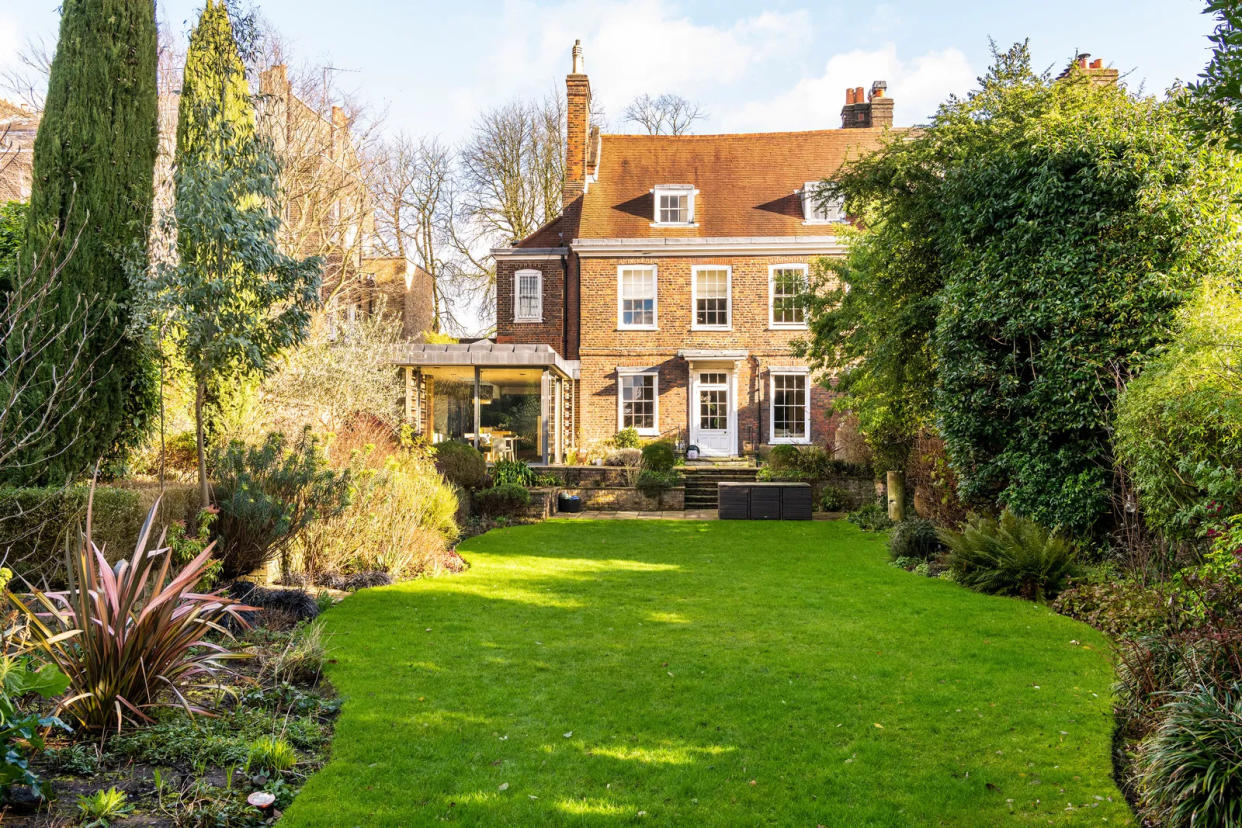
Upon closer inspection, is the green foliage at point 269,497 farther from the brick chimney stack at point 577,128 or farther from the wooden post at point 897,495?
the brick chimney stack at point 577,128

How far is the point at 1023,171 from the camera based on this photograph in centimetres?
866

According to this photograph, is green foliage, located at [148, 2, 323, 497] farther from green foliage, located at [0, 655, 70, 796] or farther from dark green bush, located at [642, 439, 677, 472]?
dark green bush, located at [642, 439, 677, 472]

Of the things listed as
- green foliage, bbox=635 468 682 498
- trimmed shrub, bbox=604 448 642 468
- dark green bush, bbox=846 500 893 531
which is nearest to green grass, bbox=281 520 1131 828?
dark green bush, bbox=846 500 893 531

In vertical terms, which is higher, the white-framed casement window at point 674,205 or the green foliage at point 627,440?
the white-framed casement window at point 674,205

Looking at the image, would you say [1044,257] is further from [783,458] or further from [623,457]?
[623,457]

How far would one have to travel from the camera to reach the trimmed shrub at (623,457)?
19525mm

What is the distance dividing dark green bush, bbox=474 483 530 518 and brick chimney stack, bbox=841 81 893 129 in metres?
18.6

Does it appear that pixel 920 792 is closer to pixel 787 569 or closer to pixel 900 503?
pixel 787 569

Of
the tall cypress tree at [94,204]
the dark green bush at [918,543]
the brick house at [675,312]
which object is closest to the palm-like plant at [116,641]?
the tall cypress tree at [94,204]

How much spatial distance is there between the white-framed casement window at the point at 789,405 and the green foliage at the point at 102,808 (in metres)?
20.7

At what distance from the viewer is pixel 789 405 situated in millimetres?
22938

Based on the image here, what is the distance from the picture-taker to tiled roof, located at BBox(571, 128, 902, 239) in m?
23.6

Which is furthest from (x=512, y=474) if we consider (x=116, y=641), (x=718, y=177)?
(x=718, y=177)

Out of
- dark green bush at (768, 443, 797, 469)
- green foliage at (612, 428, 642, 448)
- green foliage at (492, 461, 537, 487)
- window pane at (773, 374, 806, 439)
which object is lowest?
green foliage at (492, 461, 537, 487)
